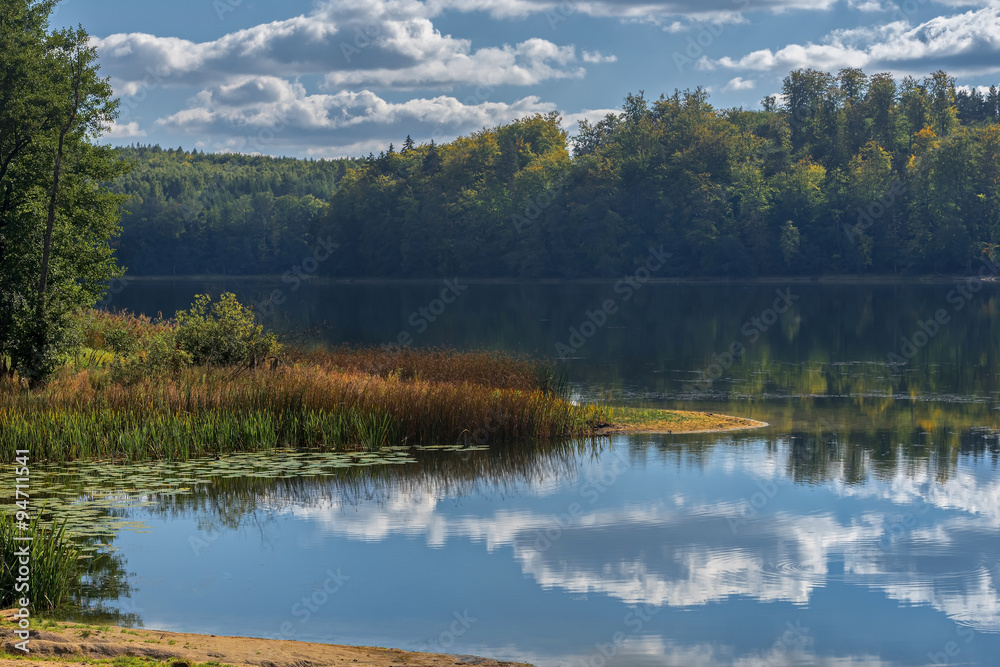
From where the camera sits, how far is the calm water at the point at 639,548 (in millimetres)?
12023

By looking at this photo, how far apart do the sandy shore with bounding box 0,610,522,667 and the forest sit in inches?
4207

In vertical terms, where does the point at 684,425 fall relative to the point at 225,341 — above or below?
below

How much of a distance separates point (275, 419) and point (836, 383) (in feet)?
69.7

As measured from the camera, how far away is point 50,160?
33906 millimetres

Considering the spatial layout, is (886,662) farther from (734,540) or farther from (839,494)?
(839,494)

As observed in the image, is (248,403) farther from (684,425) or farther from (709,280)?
(709,280)

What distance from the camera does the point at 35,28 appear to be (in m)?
36.5

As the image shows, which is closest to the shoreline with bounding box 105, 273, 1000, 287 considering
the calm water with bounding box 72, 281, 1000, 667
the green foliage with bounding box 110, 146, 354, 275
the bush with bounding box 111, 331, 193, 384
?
the green foliage with bounding box 110, 146, 354, 275

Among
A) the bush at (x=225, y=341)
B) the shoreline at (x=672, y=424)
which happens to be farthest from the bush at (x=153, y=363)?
the shoreline at (x=672, y=424)

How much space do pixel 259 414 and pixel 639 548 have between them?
9.52m

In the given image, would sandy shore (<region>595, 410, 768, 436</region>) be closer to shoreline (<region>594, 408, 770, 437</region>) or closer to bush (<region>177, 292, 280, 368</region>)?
shoreline (<region>594, 408, 770, 437</region>)

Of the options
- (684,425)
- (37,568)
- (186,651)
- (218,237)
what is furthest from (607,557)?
(218,237)

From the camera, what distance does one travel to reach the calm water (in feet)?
39.4

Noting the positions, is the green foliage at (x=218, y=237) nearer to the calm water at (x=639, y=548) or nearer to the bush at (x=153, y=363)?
the bush at (x=153, y=363)
